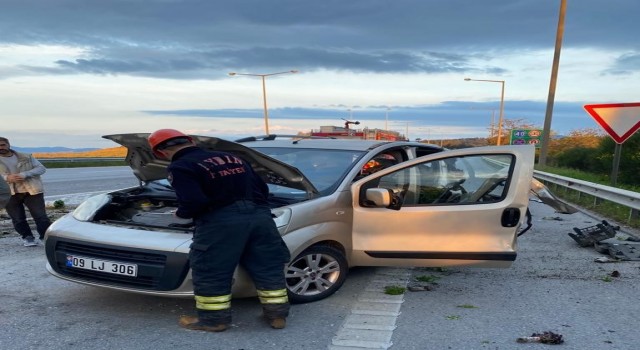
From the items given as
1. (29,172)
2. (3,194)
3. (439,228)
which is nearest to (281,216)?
(439,228)

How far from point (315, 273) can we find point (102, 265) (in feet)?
5.52

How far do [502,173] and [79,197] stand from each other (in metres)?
10.5

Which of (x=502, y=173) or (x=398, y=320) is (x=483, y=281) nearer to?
(x=502, y=173)

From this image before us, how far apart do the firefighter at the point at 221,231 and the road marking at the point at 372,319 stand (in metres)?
0.50

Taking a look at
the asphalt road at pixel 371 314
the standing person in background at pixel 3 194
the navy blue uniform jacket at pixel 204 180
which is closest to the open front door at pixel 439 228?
the asphalt road at pixel 371 314

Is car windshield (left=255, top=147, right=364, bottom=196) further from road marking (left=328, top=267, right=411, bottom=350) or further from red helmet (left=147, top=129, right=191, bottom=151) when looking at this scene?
red helmet (left=147, top=129, right=191, bottom=151)

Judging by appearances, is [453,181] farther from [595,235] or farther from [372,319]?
[595,235]

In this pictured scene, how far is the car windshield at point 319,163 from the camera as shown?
509 centimetres

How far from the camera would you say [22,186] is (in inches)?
260

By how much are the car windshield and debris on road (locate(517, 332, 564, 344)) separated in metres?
1.99

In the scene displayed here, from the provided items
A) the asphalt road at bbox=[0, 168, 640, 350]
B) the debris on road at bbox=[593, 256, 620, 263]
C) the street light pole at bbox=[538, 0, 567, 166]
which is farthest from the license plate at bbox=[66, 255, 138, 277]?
the street light pole at bbox=[538, 0, 567, 166]

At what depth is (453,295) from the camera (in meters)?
4.95

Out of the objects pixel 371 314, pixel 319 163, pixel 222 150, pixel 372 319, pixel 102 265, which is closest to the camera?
Result: pixel 102 265

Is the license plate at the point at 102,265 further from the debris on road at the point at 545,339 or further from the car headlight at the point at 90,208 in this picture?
the debris on road at the point at 545,339
